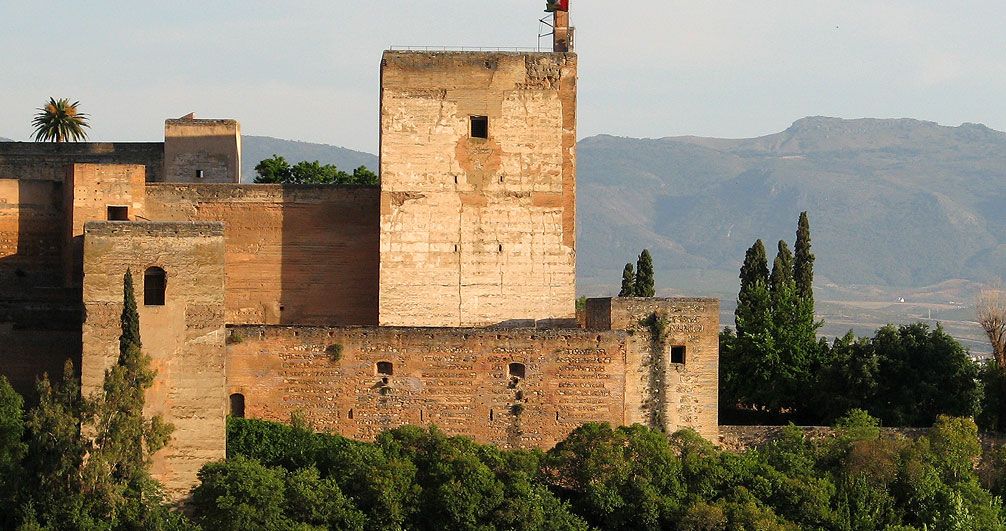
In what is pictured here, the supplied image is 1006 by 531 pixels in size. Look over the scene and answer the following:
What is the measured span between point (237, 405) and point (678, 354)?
9368 mm

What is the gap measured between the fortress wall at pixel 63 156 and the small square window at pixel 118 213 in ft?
20.1

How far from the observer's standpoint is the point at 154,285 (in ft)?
110

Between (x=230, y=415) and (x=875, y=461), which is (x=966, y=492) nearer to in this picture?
(x=875, y=461)

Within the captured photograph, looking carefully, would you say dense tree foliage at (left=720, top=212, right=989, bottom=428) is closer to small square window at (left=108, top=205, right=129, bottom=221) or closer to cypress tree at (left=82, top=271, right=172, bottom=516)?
small square window at (left=108, top=205, right=129, bottom=221)

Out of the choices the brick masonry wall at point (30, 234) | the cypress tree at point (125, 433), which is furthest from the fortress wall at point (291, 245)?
the cypress tree at point (125, 433)

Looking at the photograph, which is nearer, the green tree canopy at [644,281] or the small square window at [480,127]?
the small square window at [480,127]

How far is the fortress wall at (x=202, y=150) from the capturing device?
1732 inches

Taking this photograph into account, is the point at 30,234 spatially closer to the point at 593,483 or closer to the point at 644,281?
the point at 593,483

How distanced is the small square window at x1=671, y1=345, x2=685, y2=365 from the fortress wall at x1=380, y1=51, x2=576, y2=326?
3.43 meters

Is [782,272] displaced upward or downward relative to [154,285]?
upward

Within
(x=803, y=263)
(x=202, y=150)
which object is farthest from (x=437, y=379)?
(x=803, y=263)

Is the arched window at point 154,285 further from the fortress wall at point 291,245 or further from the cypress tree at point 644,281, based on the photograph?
the cypress tree at point 644,281

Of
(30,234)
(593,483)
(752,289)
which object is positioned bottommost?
(593,483)

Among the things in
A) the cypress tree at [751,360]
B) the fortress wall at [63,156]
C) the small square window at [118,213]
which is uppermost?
the fortress wall at [63,156]
